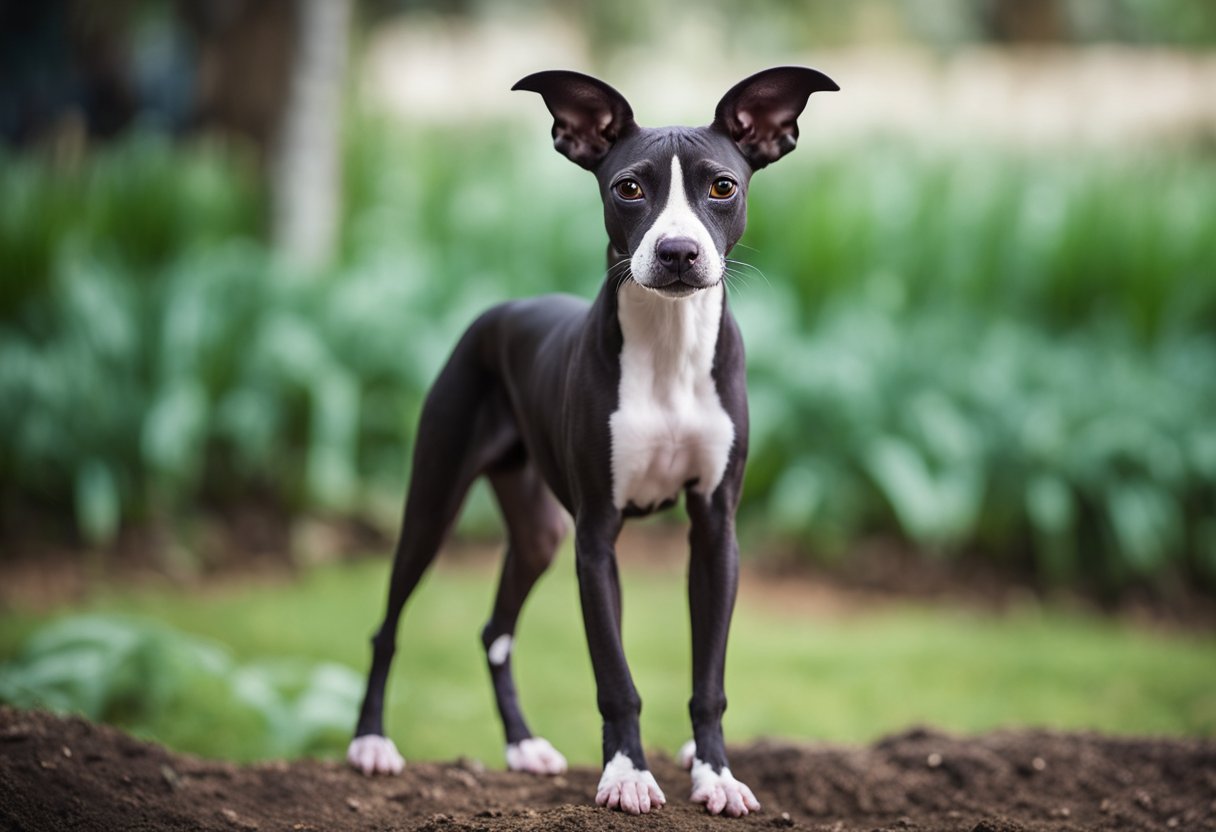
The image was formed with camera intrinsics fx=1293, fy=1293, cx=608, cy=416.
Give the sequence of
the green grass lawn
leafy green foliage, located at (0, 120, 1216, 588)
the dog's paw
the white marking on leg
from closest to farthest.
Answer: the dog's paw
the white marking on leg
the green grass lawn
leafy green foliage, located at (0, 120, 1216, 588)

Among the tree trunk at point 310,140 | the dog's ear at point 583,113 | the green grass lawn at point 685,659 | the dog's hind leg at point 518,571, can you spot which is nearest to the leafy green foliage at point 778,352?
the tree trunk at point 310,140

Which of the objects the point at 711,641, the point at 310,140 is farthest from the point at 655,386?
the point at 310,140

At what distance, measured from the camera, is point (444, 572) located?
6.52m

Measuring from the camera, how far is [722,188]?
2.78m

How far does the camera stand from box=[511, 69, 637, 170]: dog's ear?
293 centimetres

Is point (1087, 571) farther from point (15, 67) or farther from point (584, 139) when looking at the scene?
point (15, 67)

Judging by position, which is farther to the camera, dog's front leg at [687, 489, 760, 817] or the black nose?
dog's front leg at [687, 489, 760, 817]

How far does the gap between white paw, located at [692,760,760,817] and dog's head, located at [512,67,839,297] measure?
1.12m

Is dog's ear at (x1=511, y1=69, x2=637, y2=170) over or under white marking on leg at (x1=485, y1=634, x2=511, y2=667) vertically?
over

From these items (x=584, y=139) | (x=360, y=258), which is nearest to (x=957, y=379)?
(x=360, y=258)

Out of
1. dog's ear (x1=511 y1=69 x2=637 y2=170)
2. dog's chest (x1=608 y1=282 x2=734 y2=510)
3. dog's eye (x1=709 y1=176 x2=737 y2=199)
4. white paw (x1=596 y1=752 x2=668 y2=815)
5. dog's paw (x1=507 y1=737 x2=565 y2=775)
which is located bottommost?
white paw (x1=596 y1=752 x2=668 y2=815)

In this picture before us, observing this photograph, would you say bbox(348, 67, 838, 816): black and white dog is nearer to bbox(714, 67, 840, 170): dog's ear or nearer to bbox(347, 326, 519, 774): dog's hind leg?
bbox(714, 67, 840, 170): dog's ear

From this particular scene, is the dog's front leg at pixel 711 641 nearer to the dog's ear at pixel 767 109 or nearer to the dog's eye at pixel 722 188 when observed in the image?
the dog's eye at pixel 722 188

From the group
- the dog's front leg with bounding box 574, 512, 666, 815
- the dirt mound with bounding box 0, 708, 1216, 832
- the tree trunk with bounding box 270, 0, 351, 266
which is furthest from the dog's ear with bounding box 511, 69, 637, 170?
the tree trunk with bounding box 270, 0, 351, 266
